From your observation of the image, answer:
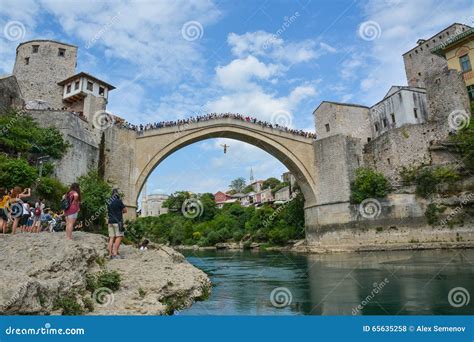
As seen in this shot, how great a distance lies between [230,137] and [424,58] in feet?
80.8

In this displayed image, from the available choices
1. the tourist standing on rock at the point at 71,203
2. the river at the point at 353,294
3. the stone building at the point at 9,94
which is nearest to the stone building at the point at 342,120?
the river at the point at 353,294

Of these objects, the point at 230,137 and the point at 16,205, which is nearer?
the point at 16,205

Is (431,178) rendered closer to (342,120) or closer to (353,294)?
(342,120)

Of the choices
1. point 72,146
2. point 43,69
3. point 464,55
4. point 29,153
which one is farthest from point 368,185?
point 43,69

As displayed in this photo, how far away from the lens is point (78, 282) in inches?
208

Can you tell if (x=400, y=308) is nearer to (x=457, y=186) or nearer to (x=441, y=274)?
(x=441, y=274)

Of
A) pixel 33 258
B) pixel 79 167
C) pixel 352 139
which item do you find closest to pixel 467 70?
pixel 352 139

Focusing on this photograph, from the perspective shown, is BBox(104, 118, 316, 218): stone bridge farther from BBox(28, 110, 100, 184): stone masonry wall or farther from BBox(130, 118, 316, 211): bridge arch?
BBox(28, 110, 100, 184): stone masonry wall

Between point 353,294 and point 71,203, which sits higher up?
point 71,203

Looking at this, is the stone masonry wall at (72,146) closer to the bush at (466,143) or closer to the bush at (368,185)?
the bush at (368,185)

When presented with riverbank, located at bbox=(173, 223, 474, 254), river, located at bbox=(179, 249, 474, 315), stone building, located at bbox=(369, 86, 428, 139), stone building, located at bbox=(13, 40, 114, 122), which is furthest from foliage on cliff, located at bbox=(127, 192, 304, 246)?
stone building, located at bbox=(13, 40, 114, 122)

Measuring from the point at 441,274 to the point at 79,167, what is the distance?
16.3 m

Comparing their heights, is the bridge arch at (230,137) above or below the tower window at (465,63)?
below

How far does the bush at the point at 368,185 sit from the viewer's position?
2316 centimetres
